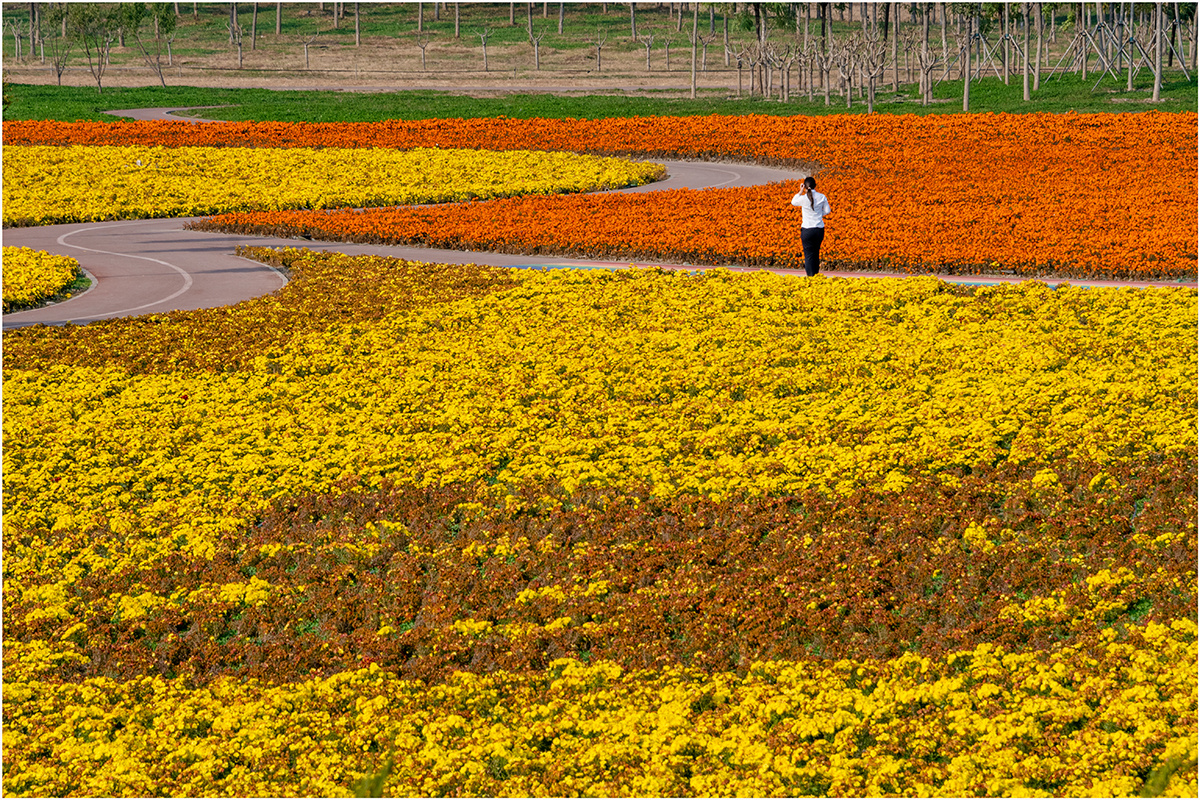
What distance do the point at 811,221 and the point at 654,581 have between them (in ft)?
38.3

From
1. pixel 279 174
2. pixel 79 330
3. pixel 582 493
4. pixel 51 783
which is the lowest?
pixel 51 783

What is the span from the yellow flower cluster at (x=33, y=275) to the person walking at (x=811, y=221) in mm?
12555

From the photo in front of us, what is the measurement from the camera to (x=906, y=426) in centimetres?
1251

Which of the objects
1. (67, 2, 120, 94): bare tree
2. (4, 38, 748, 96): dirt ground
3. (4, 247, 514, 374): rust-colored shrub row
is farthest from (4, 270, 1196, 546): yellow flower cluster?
(67, 2, 120, 94): bare tree

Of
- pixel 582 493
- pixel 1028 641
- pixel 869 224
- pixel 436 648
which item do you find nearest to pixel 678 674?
pixel 436 648

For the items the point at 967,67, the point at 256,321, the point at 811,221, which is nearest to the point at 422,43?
the point at 967,67

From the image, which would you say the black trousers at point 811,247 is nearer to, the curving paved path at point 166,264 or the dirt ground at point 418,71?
the curving paved path at point 166,264

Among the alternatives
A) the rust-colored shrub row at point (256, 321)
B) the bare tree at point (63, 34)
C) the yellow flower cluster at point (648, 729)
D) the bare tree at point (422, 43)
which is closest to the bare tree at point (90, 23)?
the bare tree at point (63, 34)

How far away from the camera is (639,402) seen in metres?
13.9

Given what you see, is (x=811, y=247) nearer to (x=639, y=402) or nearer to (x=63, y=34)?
(x=639, y=402)

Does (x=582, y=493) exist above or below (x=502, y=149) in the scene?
below

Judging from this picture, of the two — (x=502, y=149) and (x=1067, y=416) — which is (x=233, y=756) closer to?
(x=1067, y=416)

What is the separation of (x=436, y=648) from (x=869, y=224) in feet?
60.4

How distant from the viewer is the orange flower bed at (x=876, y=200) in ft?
72.0
